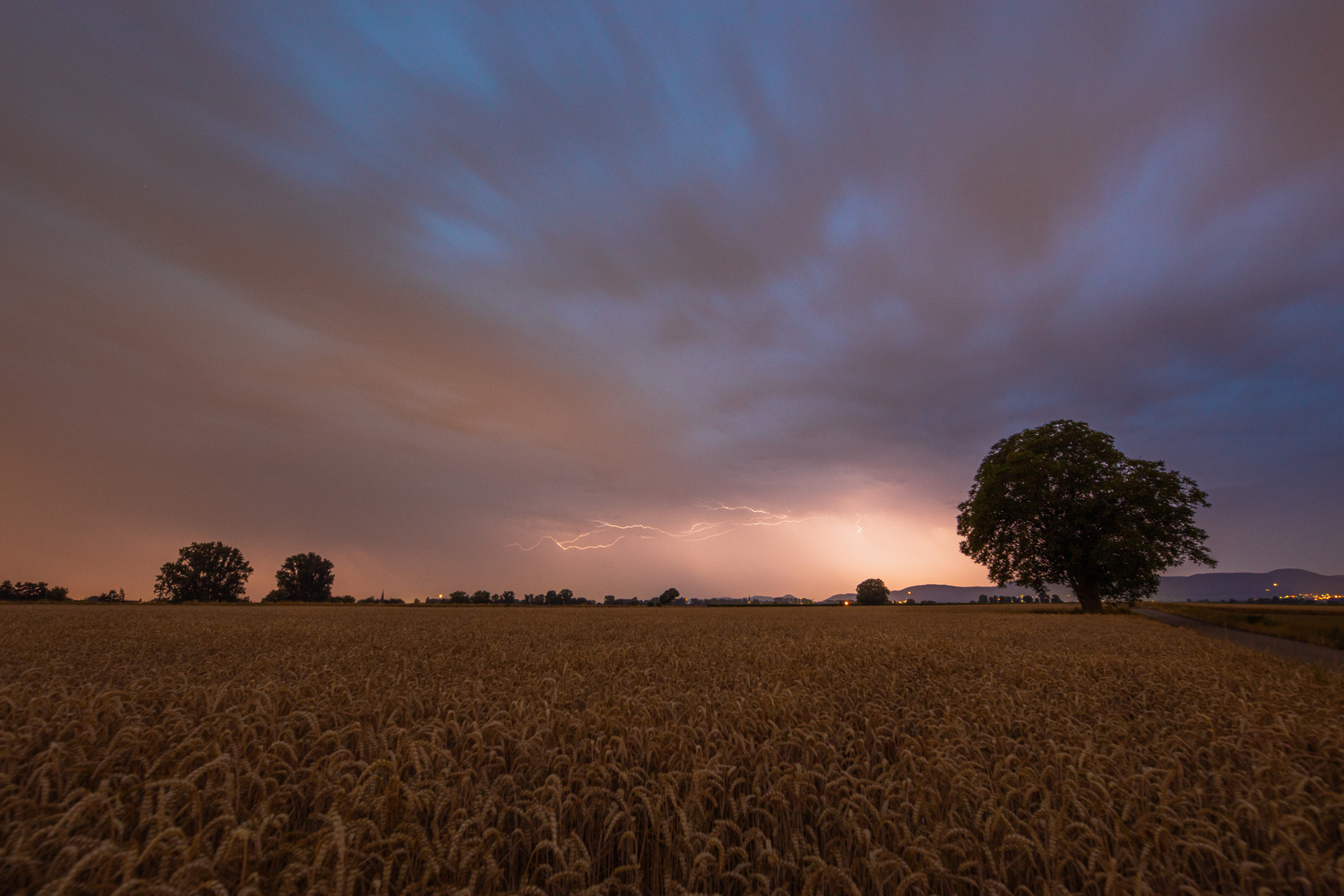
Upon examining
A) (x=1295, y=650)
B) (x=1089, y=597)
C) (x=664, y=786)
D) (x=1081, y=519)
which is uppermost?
(x=1081, y=519)

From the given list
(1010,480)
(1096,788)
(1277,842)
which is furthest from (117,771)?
(1010,480)

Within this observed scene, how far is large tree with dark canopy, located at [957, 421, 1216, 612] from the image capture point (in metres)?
39.3

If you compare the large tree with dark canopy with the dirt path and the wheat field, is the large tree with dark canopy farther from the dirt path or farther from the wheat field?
the wheat field

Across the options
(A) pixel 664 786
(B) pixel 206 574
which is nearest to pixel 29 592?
(B) pixel 206 574

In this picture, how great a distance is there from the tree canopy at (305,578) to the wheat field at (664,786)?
111m

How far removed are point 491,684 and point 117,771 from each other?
4.50 meters

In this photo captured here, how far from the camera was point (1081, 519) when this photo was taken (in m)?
40.8

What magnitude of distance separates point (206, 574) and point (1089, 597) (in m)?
123

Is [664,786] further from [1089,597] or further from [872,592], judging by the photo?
[872,592]

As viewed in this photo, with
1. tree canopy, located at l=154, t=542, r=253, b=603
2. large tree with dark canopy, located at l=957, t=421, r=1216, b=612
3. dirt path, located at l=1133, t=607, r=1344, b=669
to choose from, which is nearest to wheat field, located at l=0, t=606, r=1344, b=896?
dirt path, located at l=1133, t=607, r=1344, b=669

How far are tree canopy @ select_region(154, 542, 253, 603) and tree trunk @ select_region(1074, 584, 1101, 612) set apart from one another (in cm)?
11316

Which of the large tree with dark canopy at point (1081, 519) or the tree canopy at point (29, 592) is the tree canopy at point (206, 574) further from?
the large tree with dark canopy at point (1081, 519)

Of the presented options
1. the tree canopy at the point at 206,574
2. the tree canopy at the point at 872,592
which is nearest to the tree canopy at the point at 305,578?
the tree canopy at the point at 206,574

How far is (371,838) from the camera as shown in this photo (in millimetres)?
3287
